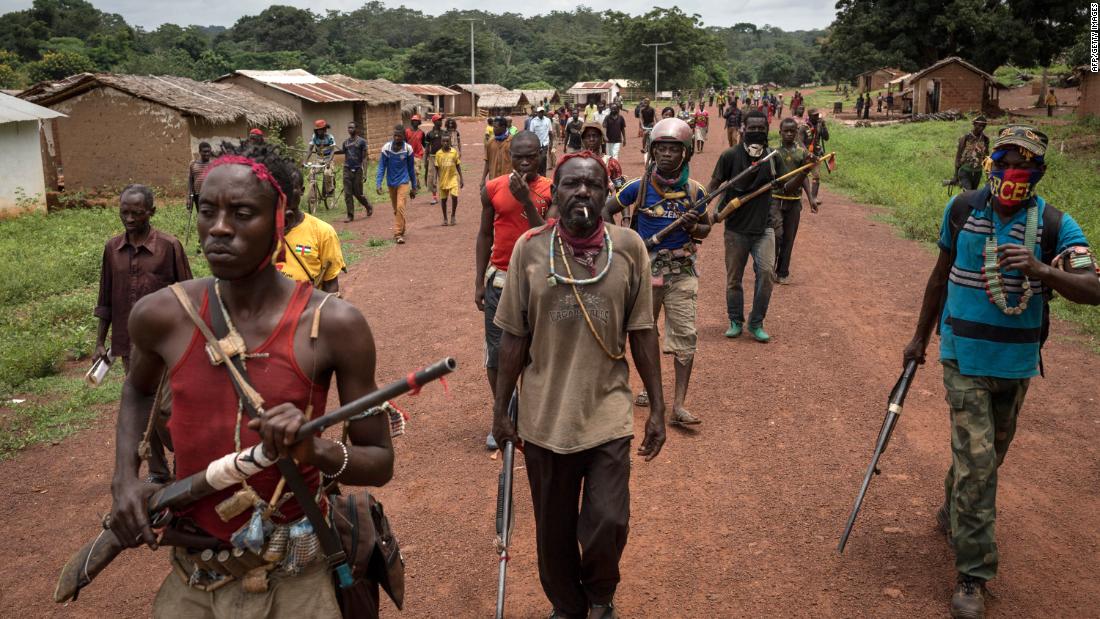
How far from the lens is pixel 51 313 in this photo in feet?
33.8

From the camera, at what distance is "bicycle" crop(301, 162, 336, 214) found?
18.2 meters

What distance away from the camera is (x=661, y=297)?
6605mm

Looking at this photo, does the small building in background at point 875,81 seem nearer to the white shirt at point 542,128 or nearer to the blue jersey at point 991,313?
the white shirt at point 542,128

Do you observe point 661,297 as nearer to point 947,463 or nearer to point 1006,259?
point 947,463

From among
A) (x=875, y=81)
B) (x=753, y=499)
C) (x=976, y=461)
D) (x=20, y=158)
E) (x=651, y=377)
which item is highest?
(x=875, y=81)

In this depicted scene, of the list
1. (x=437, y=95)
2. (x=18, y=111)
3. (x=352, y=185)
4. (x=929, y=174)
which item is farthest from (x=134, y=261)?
(x=437, y=95)

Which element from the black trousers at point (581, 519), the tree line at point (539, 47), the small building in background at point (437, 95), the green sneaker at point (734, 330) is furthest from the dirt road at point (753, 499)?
the small building in background at point (437, 95)

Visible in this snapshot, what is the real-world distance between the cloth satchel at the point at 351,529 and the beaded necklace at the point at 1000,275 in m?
2.88

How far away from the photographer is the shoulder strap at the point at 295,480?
241 centimetres

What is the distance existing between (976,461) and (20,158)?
17.8 metres

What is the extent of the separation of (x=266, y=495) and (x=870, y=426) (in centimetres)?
514

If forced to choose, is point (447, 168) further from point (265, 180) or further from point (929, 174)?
point (265, 180)

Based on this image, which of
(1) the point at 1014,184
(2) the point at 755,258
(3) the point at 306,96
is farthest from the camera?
(3) the point at 306,96

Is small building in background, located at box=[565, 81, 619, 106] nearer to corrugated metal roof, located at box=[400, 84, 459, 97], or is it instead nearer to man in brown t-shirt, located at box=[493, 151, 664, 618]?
corrugated metal roof, located at box=[400, 84, 459, 97]
